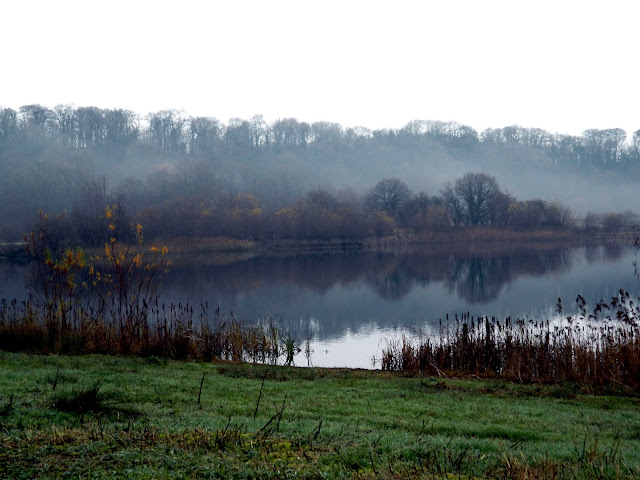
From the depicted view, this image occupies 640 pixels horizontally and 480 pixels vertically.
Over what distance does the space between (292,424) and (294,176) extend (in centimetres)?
8309

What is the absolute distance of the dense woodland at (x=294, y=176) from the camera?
6022 cm

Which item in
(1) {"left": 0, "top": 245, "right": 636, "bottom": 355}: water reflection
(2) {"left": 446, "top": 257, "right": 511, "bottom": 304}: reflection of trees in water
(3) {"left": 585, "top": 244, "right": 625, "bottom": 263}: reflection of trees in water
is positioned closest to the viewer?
(1) {"left": 0, "top": 245, "right": 636, "bottom": 355}: water reflection

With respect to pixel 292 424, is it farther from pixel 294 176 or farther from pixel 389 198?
pixel 294 176

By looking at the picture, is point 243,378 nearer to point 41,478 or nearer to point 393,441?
point 393,441

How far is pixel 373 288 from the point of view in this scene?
29844 mm

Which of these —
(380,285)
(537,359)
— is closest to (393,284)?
(380,285)

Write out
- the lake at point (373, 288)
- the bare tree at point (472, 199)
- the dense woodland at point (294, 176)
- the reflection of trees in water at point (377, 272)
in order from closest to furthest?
the lake at point (373, 288) < the reflection of trees in water at point (377, 272) < the dense woodland at point (294, 176) < the bare tree at point (472, 199)

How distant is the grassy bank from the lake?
519 centimetres

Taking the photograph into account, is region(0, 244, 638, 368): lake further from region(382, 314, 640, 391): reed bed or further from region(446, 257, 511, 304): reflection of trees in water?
region(382, 314, 640, 391): reed bed

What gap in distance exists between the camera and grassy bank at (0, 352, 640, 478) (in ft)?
12.2

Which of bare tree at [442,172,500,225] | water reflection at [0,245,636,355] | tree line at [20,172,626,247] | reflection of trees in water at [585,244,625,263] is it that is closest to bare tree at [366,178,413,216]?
tree line at [20,172,626,247]

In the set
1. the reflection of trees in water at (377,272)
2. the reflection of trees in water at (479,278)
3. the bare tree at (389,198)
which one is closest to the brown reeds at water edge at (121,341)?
the reflection of trees in water at (377,272)

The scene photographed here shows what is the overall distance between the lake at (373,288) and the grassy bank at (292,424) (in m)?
5.19

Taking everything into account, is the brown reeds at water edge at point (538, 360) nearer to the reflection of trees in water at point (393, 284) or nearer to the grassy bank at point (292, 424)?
the grassy bank at point (292, 424)
